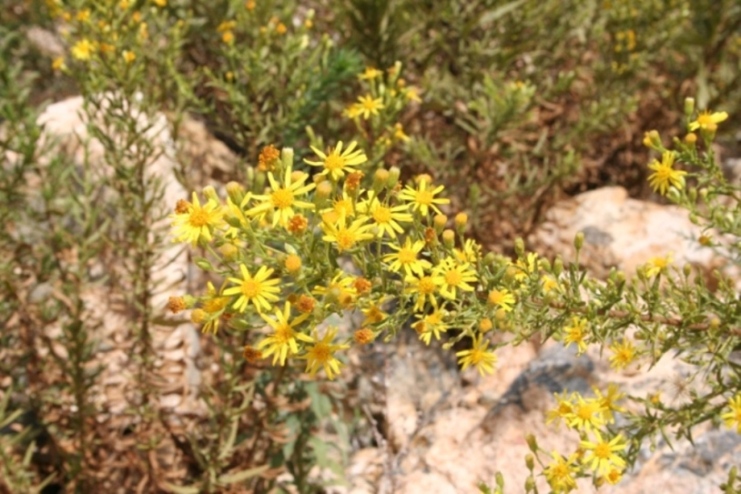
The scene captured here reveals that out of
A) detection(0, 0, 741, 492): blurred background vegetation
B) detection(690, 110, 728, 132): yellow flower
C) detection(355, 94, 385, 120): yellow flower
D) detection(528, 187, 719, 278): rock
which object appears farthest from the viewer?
detection(528, 187, 719, 278): rock

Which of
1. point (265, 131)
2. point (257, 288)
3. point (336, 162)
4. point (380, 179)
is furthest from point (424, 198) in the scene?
point (265, 131)

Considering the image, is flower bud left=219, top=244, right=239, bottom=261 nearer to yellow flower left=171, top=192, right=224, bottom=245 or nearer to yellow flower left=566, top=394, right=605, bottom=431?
yellow flower left=171, top=192, right=224, bottom=245

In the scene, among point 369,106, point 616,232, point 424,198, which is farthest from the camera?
point 616,232

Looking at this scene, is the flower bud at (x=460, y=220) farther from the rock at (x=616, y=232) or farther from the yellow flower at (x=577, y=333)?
the rock at (x=616, y=232)

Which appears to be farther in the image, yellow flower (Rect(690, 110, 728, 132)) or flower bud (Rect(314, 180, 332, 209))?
yellow flower (Rect(690, 110, 728, 132))

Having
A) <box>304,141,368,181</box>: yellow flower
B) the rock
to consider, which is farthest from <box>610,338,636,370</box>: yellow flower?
the rock

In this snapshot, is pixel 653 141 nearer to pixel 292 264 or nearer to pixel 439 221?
pixel 439 221

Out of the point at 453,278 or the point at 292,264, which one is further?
the point at 453,278

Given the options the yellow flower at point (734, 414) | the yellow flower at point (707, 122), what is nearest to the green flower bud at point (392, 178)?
the yellow flower at point (707, 122)

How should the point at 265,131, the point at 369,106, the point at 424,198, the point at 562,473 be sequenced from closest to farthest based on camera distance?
the point at 424,198, the point at 562,473, the point at 369,106, the point at 265,131
